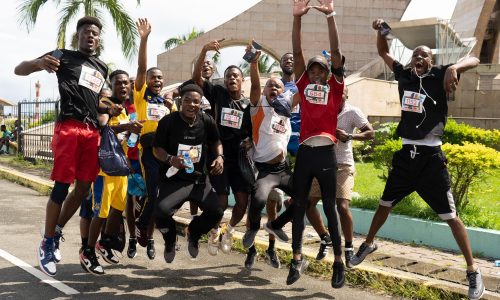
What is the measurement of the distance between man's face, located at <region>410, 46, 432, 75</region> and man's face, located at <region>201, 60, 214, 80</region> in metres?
2.31

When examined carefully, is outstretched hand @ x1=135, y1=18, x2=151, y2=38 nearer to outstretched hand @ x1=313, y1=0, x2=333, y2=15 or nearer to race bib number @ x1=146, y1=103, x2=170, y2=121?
race bib number @ x1=146, y1=103, x2=170, y2=121

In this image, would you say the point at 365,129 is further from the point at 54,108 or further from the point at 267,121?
the point at 54,108

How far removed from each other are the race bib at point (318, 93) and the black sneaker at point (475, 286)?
77.8 inches

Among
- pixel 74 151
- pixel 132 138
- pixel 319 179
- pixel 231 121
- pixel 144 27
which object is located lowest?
pixel 319 179

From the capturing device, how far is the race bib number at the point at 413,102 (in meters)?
5.03

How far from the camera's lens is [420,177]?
200 inches

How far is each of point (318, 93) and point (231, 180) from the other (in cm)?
162

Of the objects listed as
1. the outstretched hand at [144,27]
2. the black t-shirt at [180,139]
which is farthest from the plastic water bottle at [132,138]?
the outstretched hand at [144,27]

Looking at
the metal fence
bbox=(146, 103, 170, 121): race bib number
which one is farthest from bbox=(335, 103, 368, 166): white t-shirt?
the metal fence

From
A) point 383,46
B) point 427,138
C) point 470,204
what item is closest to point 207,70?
point 383,46

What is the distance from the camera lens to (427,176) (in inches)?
197

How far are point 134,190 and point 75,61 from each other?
1.76m

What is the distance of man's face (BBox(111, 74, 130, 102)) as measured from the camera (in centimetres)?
601

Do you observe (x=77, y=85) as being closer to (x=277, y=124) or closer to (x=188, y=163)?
(x=188, y=163)
